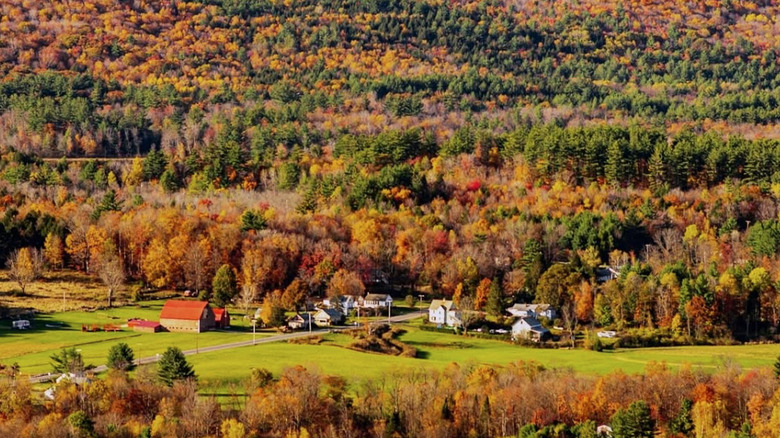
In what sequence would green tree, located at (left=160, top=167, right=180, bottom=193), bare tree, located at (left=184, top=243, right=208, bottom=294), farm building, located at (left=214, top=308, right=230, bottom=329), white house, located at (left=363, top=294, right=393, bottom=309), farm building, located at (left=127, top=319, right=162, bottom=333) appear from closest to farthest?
farm building, located at (left=127, top=319, right=162, bottom=333), farm building, located at (left=214, top=308, right=230, bottom=329), white house, located at (left=363, top=294, right=393, bottom=309), bare tree, located at (left=184, top=243, right=208, bottom=294), green tree, located at (left=160, top=167, right=180, bottom=193)

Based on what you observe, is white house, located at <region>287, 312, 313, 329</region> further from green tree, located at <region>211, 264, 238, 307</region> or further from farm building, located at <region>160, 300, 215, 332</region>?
green tree, located at <region>211, 264, 238, 307</region>

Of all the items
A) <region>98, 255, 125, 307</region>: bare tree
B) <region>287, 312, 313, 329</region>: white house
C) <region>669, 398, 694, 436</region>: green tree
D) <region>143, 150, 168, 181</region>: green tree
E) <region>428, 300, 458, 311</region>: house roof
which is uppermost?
<region>143, 150, 168, 181</region>: green tree

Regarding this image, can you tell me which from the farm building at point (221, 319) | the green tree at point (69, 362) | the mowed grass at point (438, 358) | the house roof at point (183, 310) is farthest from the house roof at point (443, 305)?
the green tree at point (69, 362)

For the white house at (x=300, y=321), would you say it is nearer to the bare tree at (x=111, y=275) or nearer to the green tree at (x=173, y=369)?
the bare tree at (x=111, y=275)

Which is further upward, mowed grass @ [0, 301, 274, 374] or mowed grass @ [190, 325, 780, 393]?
mowed grass @ [0, 301, 274, 374]

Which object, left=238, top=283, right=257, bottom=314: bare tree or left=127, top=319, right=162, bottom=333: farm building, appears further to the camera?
left=238, top=283, right=257, bottom=314: bare tree

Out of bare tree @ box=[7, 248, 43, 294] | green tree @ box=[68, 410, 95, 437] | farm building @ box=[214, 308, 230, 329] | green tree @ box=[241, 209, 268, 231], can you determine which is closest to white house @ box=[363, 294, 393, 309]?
farm building @ box=[214, 308, 230, 329]

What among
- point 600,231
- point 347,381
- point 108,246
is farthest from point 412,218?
point 347,381

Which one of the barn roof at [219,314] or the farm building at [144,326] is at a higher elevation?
the barn roof at [219,314]

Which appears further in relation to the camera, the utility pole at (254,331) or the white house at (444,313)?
the white house at (444,313)
